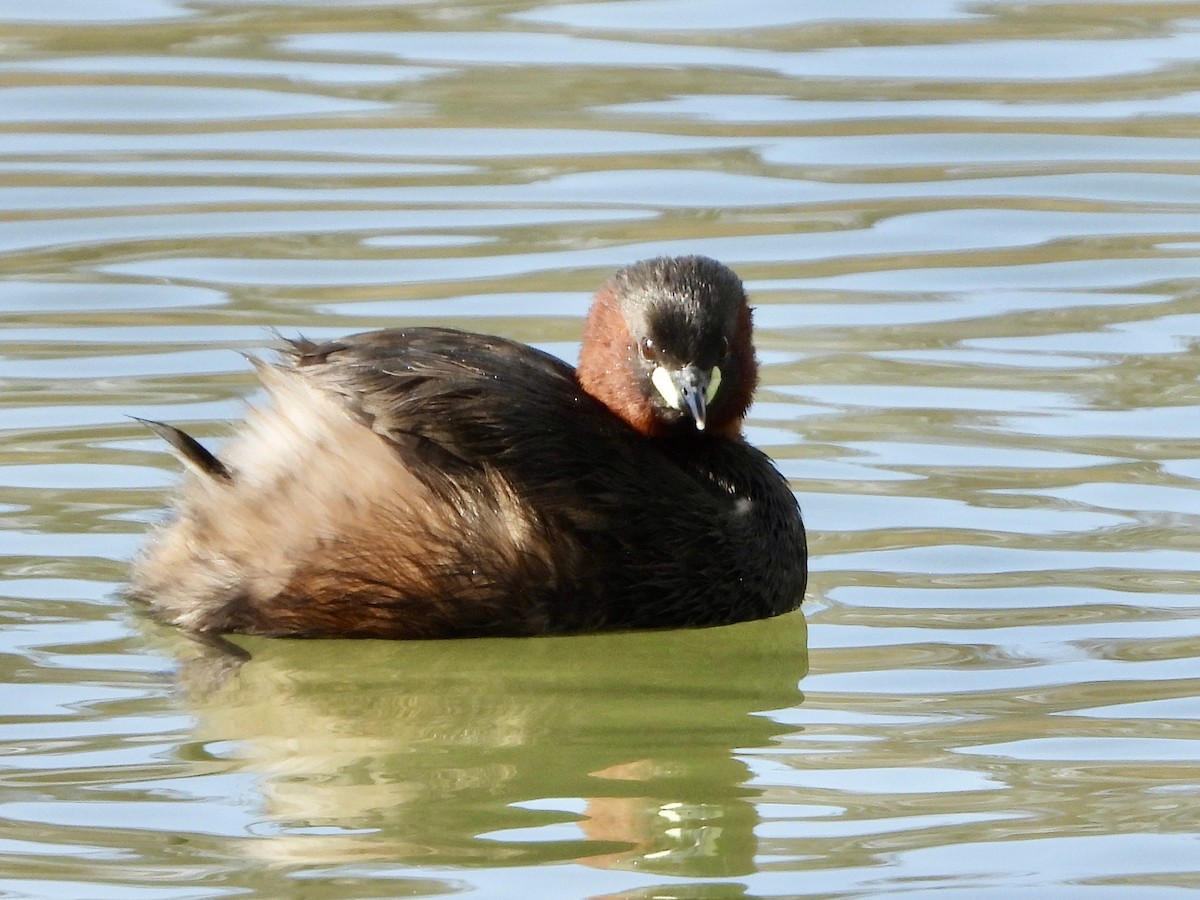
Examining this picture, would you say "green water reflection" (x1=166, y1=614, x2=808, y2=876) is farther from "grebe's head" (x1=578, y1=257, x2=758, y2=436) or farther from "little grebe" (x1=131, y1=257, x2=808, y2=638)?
"grebe's head" (x1=578, y1=257, x2=758, y2=436)

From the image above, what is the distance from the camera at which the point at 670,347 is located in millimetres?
6297

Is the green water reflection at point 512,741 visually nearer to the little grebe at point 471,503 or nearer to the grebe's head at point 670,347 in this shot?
the little grebe at point 471,503

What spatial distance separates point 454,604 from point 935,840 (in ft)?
5.08

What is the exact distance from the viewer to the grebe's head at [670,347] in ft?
20.6

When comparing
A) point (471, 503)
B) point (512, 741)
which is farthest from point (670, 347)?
point (512, 741)

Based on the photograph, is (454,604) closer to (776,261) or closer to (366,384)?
(366,384)

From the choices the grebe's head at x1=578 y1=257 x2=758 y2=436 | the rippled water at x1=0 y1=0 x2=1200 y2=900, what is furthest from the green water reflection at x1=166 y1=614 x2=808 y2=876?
the grebe's head at x1=578 y1=257 x2=758 y2=436

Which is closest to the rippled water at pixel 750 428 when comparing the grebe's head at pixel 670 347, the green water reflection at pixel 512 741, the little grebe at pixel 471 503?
the green water reflection at pixel 512 741

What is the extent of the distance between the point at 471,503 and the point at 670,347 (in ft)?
2.19

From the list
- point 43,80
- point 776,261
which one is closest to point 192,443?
point 776,261

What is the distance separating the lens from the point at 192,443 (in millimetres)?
6094

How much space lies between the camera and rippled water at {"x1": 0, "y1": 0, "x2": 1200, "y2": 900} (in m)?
4.89

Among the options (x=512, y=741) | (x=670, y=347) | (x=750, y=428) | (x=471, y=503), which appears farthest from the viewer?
(x=750, y=428)

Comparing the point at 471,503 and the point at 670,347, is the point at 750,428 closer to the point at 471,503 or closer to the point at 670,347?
the point at 670,347
